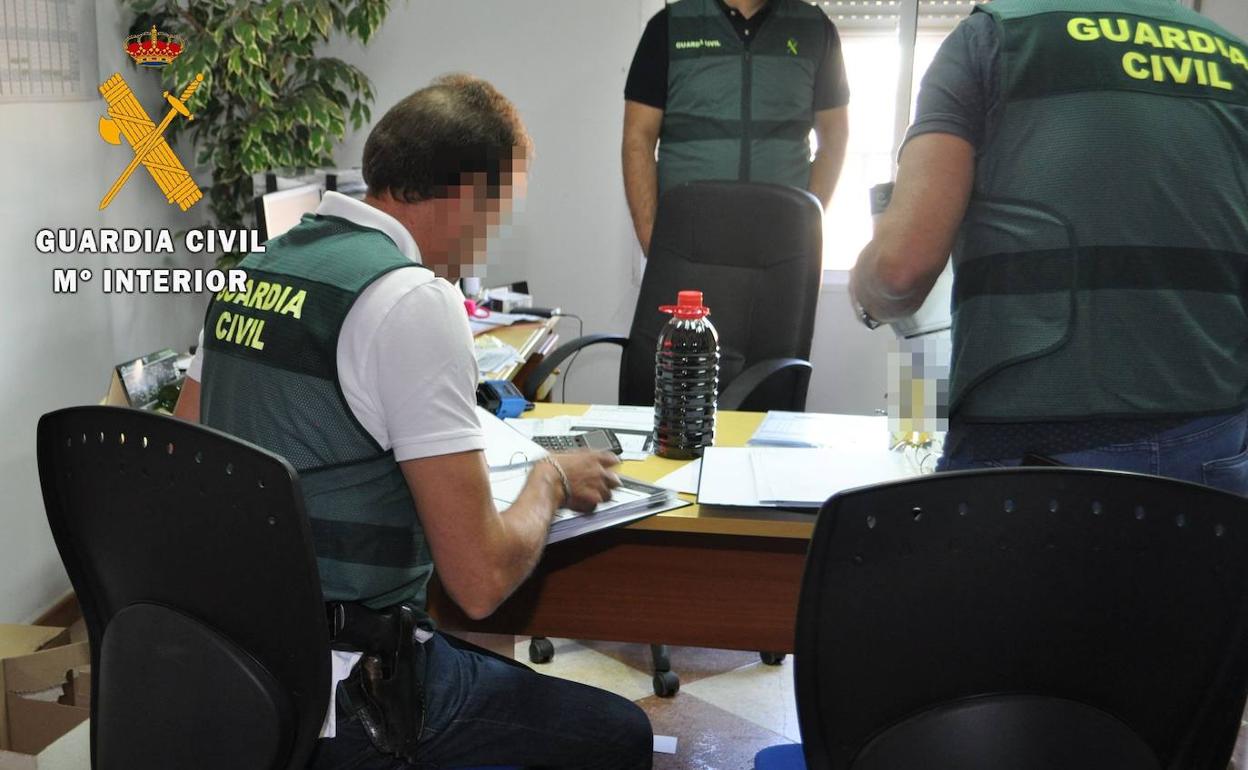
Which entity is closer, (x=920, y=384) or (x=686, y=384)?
(x=920, y=384)

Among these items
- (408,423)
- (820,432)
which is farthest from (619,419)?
(408,423)

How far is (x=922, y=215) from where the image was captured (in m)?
1.32

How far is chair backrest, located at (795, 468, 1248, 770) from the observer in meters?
0.91

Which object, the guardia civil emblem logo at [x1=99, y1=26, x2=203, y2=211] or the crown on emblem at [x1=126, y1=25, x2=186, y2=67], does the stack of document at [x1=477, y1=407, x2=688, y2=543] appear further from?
the crown on emblem at [x1=126, y1=25, x2=186, y2=67]

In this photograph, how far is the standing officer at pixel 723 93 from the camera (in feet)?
10.6

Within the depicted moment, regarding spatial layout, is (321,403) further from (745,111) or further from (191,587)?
(745,111)

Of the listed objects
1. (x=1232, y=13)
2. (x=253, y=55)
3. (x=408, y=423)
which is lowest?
(x=408, y=423)

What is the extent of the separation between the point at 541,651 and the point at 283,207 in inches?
47.9

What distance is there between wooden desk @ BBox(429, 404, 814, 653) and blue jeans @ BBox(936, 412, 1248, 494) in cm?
51

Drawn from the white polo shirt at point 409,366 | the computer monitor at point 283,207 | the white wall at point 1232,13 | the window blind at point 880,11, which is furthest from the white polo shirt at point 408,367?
the white wall at point 1232,13

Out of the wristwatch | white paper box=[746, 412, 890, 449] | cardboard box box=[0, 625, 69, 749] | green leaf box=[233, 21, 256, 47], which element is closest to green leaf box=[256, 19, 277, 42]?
green leaf box=[233, 21, 256, 47]

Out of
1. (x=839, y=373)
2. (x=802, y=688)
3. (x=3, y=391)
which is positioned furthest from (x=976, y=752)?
(x=839, y=373)

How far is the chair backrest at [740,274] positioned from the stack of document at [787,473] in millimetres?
785

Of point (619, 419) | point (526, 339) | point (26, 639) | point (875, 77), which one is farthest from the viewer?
point (875, 77)
